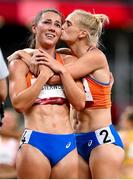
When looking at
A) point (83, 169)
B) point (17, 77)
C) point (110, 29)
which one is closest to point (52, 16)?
point (17, 77)

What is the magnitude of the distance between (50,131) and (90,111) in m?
0.56

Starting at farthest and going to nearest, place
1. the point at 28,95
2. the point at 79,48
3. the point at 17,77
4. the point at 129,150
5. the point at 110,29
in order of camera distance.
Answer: the point at 110,29
the point at 129,150
the point at 79,48
the point at 17,77
the point at 28,95

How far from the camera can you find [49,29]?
227 inches

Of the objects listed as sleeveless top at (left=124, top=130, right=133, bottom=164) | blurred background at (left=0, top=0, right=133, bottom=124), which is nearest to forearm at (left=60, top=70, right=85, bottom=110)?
sleeveless top at (left=124, top=130, right=133, bottom=164)

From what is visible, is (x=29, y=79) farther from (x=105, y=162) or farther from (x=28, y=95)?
(x=105, y=162)

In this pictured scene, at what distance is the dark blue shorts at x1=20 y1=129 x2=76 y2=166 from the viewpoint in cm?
564

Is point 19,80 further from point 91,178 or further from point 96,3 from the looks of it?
point 96,3

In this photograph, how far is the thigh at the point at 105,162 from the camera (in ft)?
19.5

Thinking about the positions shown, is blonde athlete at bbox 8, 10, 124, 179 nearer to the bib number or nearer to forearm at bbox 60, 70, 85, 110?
the bib number

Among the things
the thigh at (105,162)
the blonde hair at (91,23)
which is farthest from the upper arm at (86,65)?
the thigh at (105,162)

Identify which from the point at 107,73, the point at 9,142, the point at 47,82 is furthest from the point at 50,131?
the point at 9,142

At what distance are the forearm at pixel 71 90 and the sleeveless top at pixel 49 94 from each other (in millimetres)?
81

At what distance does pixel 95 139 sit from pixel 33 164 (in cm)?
73

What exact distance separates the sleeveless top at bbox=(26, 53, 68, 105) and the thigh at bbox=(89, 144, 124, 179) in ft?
1.94
